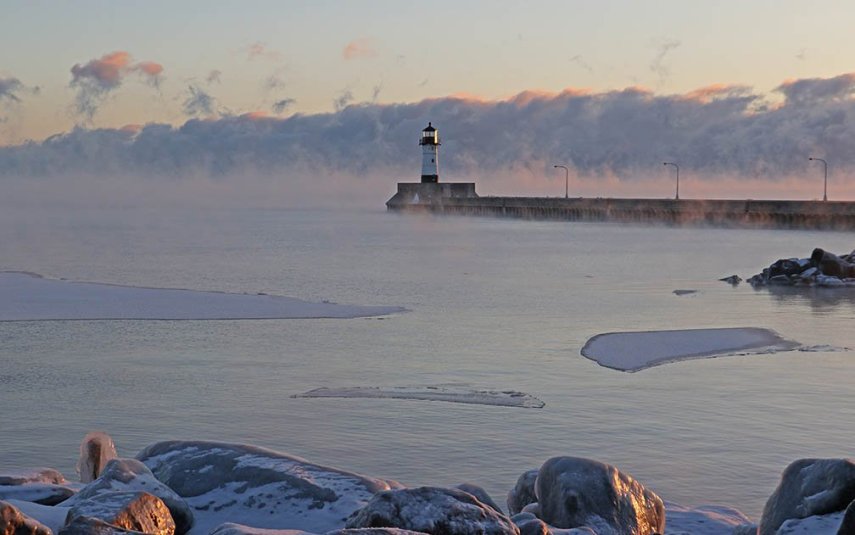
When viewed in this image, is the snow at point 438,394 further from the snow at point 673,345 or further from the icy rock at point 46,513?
the icy rock at point 46,513

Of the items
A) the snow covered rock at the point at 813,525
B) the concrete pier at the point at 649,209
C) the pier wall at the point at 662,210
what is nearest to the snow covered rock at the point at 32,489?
the snow covered rock at the point at 813,525

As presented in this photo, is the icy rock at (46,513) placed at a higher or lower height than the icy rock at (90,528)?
lower

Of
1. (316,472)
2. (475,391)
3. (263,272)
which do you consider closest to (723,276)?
(263,272)

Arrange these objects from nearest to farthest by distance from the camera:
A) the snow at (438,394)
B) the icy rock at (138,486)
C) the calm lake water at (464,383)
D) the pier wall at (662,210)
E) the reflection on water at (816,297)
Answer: the icy rock at (138,486) < the calm lake water at (464,383) < the snow at (438,394) < the reflection on water at (816,297) < the pier wall at (662,210)

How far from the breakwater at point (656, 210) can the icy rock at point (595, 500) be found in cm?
7883

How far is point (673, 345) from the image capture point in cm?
1791

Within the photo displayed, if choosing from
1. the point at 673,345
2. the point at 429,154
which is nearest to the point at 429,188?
the point at 429,154

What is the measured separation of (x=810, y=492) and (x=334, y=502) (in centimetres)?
296

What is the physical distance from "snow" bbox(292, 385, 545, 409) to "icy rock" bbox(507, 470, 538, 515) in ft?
13.7

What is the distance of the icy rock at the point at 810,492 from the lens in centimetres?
652

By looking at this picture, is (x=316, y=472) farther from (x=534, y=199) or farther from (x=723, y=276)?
(x=534, y=199)

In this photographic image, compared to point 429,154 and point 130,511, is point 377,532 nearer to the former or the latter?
point 130,511

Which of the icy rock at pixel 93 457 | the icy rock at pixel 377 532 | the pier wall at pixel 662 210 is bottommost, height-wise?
the icy rock at pixel 93 457

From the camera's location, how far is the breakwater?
85.2m
